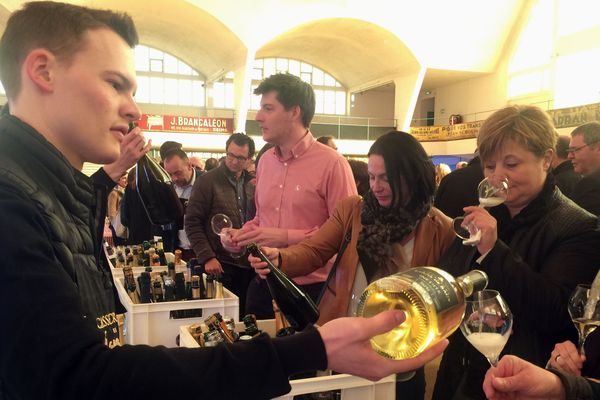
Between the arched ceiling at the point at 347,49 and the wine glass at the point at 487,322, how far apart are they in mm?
18270

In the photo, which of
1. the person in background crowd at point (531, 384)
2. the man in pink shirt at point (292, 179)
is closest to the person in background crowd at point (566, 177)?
the man in pink shirt at point (292, 179)

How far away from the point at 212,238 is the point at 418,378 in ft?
6.57

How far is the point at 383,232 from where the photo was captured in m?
1.76

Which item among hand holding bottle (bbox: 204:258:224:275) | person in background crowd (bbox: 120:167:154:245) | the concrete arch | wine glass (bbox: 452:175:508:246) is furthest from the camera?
the concrete arch

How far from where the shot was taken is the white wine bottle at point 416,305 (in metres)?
0.86

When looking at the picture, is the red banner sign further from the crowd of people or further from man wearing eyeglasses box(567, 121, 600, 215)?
the crowd of people

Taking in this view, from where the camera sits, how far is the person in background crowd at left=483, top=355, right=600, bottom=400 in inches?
41.8

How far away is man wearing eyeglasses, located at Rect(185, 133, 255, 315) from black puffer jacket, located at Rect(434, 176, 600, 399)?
75.6 inches

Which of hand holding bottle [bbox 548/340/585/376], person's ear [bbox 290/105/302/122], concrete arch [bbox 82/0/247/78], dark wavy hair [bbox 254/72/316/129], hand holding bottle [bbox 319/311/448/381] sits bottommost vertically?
hand holding bottle [bbox 548/340/585/376]

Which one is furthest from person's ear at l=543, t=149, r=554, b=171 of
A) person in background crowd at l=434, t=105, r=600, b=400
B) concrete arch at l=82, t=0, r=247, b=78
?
concrete arch at l=82, t=0, r=247, b=78

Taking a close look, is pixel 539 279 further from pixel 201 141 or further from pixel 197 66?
pixel 197 66

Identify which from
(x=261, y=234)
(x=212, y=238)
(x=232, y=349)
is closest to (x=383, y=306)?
(x=232, y=349)

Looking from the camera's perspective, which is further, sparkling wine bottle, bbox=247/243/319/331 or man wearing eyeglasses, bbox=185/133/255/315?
man wearing eyeglasses, bbox=185/133/255/315

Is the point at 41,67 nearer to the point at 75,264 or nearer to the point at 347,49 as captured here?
the point at 75,264
